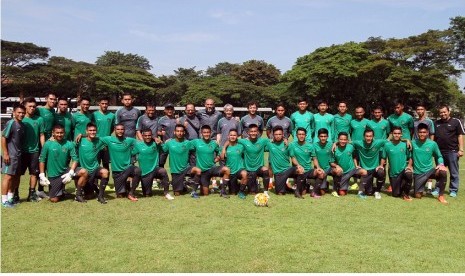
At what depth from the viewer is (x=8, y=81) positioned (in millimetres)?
41500

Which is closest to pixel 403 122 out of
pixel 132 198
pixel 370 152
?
pixel 370 152

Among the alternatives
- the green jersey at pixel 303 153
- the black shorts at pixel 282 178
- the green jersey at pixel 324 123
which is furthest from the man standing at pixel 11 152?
the green jersey at pixel 324 123

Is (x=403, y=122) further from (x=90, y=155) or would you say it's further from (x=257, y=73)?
(x=257, y=73)

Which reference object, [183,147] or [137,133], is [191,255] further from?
[137,133]

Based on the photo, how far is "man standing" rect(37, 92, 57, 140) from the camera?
7871 millimetres

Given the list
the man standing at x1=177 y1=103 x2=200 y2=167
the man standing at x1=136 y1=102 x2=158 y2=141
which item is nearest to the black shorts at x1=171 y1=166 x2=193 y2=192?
the man standing at x1=177 y1=103 x2=200 y2=167

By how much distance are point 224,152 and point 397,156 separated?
3.49m

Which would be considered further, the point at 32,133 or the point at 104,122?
the point at 104,122

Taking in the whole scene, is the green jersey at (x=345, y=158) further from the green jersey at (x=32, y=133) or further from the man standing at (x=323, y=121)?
the green jersey at (x=32, y=133)

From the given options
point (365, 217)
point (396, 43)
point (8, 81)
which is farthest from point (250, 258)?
point (8, 81)

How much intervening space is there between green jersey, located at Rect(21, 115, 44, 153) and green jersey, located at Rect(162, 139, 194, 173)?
A: 91.5 inches

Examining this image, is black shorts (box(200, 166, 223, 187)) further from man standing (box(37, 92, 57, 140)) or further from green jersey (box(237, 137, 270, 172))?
man standing (box(37, 92, 57, 140))

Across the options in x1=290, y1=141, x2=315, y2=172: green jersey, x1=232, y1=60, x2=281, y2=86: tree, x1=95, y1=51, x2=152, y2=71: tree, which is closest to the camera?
x1=290, y1=141, x2=315, y2=172: green jersey

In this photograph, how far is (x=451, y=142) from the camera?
8641 mm
